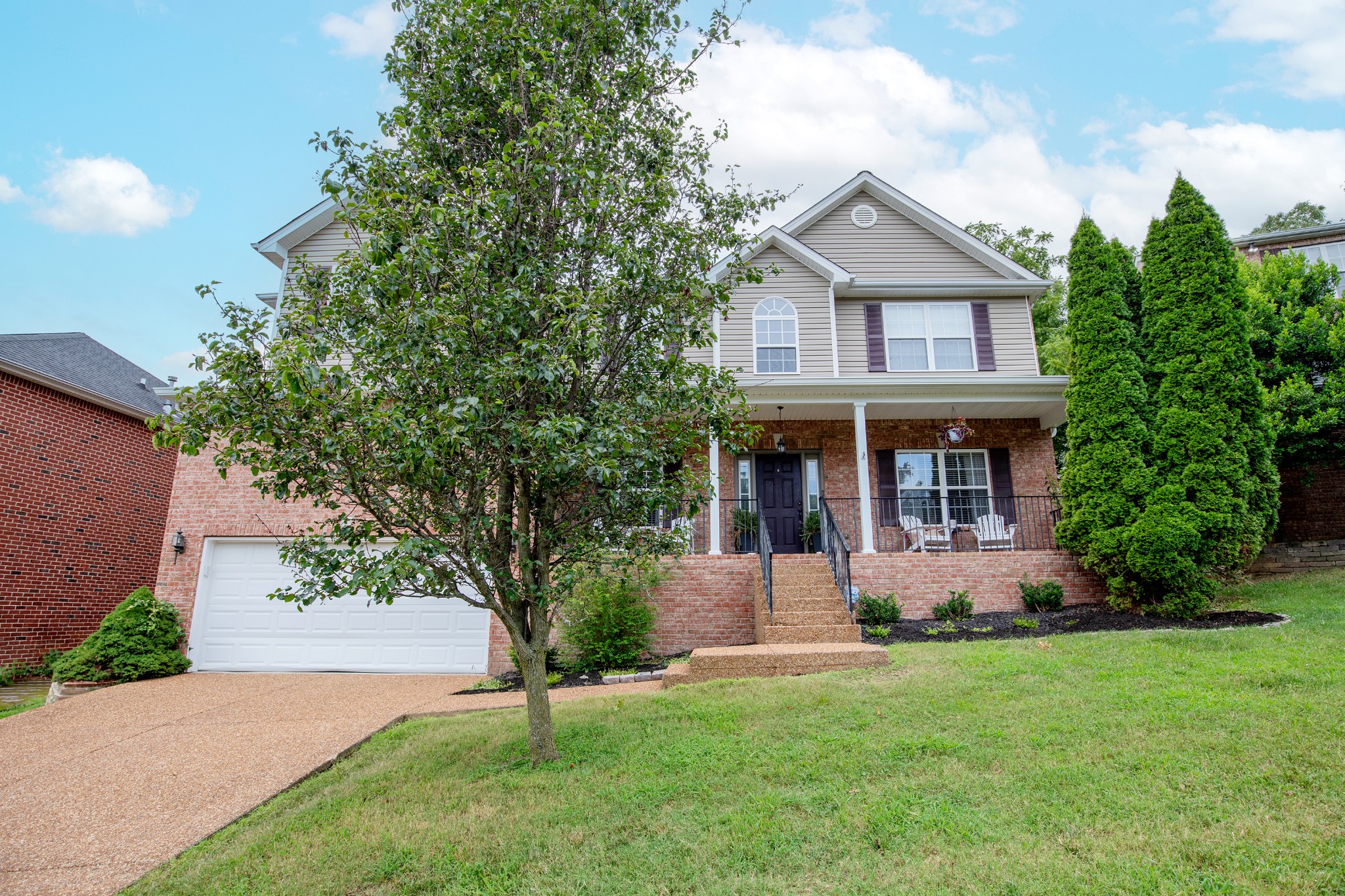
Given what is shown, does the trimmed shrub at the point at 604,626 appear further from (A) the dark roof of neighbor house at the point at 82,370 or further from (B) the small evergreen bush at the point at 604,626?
(A) the dark roof of neighbor house at the point at 82,370

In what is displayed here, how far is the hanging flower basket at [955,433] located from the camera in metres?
11.6

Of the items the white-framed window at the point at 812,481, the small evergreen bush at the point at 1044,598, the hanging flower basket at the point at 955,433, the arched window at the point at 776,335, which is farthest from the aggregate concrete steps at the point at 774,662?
the arched window at the point at 776,335

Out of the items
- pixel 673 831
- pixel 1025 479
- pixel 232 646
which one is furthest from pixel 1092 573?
pixel 232 646

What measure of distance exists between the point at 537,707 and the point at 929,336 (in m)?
10.7

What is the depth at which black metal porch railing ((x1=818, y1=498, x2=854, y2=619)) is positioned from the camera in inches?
347

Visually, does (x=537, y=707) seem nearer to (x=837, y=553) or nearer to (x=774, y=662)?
(x=774, y=662)

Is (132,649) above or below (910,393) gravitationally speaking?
below

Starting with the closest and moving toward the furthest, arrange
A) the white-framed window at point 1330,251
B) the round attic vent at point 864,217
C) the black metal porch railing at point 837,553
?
the black metal porch railing at point 837,553, the round attic vent at point 864,217, the white-framed window at point 1330,251

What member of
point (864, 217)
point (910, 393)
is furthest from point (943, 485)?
point (864, 217)

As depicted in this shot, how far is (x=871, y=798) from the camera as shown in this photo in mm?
3846

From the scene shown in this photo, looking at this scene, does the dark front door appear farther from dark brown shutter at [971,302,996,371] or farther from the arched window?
dark brown shutter at [971,302,996,371]

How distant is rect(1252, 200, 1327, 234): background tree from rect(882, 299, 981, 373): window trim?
2167 centimetres

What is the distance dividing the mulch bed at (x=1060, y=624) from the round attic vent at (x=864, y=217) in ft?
26.6

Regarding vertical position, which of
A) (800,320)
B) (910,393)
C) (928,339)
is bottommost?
(910,393)
